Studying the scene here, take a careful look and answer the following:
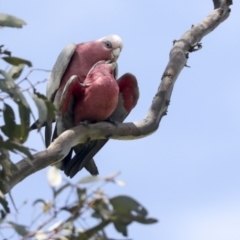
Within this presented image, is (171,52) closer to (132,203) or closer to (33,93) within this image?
(33,93)

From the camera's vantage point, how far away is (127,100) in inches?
155

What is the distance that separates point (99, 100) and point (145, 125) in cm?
43

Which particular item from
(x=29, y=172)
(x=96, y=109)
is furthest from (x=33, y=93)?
(x=96, y=109)

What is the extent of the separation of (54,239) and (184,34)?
2345mm

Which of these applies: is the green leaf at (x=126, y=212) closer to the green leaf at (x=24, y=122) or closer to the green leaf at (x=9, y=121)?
the green leaf at (x=24, y=122)

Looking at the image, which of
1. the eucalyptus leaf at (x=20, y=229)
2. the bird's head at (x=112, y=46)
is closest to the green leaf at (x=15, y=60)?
the eucalyptus leaf at (x=20, y=229)

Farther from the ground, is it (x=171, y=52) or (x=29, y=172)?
(x=171, y=52)

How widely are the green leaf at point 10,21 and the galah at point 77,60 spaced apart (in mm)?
1305

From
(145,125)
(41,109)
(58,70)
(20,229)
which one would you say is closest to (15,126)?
(41,109)

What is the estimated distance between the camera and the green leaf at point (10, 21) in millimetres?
2314

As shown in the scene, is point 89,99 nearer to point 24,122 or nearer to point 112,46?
point 112,46

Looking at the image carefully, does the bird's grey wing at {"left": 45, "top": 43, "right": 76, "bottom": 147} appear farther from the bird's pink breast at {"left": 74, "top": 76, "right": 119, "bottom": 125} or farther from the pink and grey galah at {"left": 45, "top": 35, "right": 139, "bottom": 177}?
the bird's pink breast at {"left": 74, "top": 76, "right": 119, "bottom": 125}

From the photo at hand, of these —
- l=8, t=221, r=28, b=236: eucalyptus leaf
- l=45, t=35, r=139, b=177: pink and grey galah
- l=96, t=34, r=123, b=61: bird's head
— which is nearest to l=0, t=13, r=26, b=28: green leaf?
l=8, t=221, r=28, b=236: eucalyptus leaf

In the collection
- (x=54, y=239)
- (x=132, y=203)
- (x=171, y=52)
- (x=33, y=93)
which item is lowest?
(x=54, y=239)
